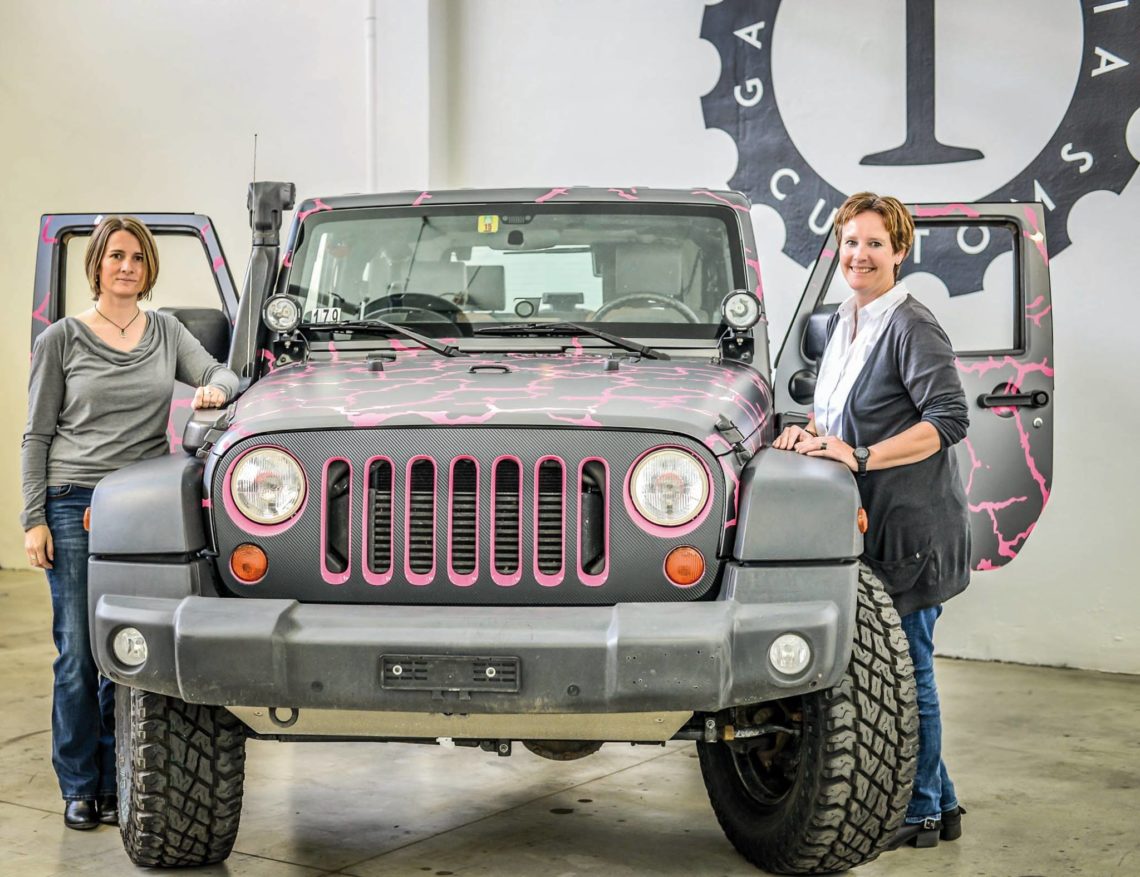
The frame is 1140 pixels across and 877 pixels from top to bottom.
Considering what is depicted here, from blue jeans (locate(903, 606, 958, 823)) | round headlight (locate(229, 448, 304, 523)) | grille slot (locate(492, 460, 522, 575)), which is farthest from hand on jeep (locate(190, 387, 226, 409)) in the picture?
blue jeans (locate(903, 606, 958, 823))

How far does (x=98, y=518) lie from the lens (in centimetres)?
289

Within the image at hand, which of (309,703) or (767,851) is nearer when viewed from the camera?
(309,703)

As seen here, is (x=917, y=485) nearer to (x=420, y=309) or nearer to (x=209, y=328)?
(x=420, y=309)

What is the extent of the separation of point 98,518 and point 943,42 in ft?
14.2

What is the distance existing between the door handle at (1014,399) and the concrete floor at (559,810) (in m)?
1.11

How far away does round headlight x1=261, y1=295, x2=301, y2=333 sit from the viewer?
3664 millimetres

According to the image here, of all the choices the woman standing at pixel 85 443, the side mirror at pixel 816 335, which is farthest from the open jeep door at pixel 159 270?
the side mirror at pixel 816 335

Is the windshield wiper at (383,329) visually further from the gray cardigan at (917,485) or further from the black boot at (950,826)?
the black boot at (950,826)

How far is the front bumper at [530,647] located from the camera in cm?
261

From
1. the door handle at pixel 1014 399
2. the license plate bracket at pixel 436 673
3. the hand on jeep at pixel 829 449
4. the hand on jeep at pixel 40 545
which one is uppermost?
the door handle at pixel 1014 399

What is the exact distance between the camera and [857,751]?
2875 mm

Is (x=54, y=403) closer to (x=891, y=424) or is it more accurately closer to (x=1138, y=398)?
(x=891, y=424)

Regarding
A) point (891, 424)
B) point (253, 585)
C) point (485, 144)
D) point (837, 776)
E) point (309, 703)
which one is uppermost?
point (485, 144)

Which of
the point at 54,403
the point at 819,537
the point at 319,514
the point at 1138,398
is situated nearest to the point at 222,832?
→ the point at 319,514
